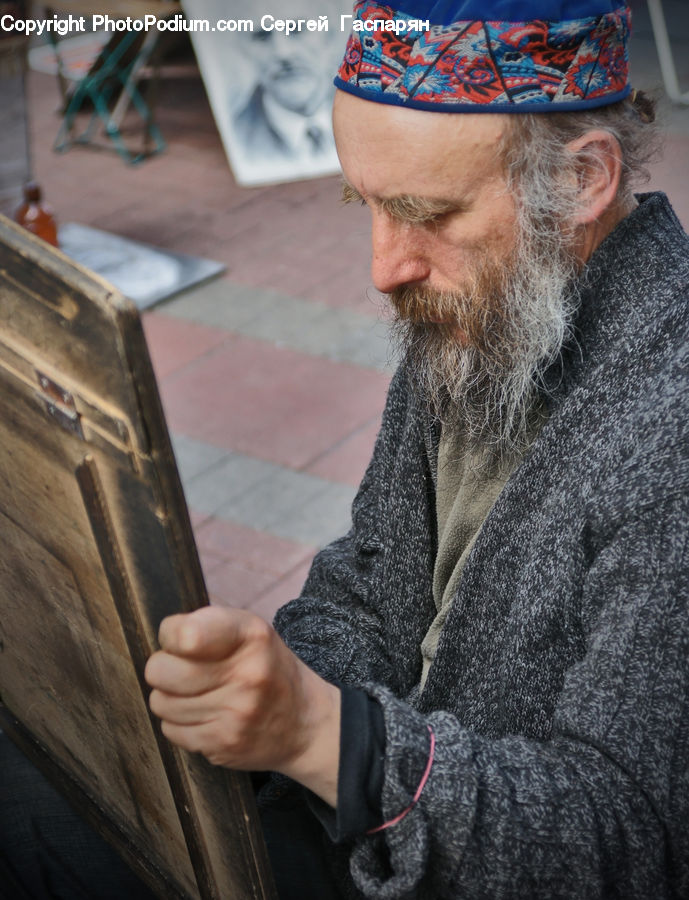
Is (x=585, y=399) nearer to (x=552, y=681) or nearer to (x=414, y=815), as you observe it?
(x=552, y=681)

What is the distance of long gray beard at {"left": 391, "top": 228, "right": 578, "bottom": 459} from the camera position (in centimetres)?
131

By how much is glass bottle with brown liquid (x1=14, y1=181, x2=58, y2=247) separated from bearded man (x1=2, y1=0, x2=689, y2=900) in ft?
11.6

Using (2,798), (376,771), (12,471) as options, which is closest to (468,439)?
(376,771)

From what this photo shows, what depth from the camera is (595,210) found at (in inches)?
51.3

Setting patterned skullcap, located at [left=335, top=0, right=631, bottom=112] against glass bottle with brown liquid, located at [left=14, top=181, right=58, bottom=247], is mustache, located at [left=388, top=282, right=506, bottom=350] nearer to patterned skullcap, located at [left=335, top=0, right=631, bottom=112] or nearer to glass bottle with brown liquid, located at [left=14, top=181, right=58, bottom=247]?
patterned skullcap, located at [left=335, top=0, right=631, bottom=112]

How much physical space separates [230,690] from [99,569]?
0.54 feet

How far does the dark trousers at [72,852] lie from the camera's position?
4.82 ft

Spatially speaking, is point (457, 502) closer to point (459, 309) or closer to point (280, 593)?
point (459, 309)

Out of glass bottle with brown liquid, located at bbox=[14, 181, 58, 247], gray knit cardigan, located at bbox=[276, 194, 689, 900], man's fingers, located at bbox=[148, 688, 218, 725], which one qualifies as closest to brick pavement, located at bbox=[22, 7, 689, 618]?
glass bottle with brown liquid, located at bbox=[14, 181, 58, 247]

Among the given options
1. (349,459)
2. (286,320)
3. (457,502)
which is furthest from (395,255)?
(286,320)

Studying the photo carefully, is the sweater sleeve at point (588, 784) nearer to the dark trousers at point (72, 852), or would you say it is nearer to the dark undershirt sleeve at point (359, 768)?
the dark undershirt sleeve at point (359, 768)

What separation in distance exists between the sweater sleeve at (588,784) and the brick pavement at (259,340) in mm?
1360

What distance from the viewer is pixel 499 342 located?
1370mm

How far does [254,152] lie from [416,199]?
5031mm
